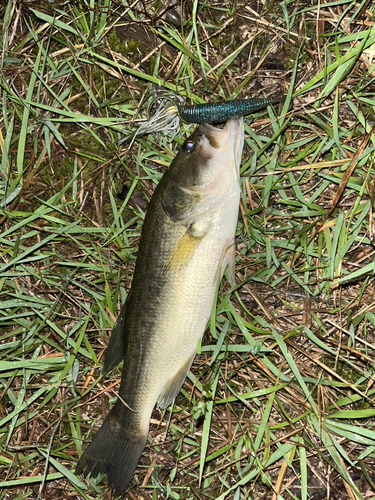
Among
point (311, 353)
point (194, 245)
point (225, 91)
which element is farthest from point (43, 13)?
point (311, 353)

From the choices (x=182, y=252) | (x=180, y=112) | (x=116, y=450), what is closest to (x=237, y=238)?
(x=182, y=252)

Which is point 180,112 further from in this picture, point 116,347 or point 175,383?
point 175,383

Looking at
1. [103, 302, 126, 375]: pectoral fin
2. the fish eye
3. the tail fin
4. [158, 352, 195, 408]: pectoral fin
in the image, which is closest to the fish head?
the fish eye

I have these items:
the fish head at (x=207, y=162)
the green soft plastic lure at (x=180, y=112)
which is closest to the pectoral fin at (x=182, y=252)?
the fish head at (x=207, y=162)

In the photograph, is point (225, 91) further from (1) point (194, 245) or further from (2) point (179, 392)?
(2) point (179, 392)

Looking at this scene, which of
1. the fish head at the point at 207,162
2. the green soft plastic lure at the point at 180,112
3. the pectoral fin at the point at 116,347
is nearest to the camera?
the fish head at the point at 207,162

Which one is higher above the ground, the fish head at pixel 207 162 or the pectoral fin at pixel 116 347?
the fish head at pixel 207 162

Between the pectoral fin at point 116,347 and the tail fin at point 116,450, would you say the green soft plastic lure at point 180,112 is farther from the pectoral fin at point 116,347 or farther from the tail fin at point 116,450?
the tail fin at point 116,450

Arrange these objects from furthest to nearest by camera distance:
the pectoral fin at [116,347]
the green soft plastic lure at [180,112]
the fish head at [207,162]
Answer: the pectoral fin at [116,347]
the green soft plastic lure at [180,112]
the fish head at [207,162]
